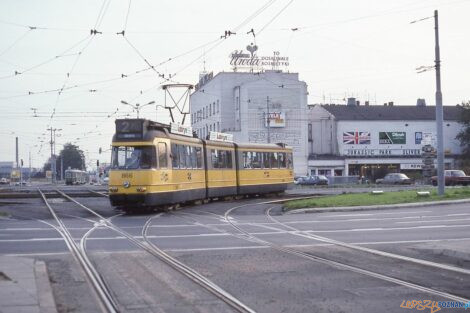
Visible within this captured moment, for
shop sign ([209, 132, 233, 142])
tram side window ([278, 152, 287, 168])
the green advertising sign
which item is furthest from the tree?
shop sign ([209, 132, 233, 142])

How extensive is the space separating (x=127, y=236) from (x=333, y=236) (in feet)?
17.6

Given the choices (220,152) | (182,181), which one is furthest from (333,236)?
(220,152)

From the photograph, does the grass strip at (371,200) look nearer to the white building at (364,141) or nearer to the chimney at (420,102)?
the white building at (364,141)

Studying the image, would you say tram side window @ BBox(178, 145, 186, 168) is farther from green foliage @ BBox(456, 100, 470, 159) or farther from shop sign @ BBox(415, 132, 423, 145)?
green foliage @ BBox(456, 100, 470, 159)

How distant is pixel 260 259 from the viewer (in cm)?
1274

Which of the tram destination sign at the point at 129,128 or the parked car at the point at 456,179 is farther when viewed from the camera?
the parked car at the point at 456,179

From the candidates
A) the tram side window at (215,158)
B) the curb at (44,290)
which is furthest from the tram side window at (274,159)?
the curb at (44,290)

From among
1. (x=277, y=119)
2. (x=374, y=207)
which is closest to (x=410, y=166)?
(x=277, y=119)

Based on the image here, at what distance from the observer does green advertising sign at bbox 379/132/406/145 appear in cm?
8506

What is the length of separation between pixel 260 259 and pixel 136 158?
13.3m

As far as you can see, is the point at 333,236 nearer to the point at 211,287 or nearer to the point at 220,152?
the point at 211,287

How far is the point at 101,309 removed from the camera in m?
8.30

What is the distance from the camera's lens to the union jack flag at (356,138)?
8425 cm

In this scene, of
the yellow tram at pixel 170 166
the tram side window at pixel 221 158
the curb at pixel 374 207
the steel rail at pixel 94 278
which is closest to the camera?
the steel rail at pixel 94 278
